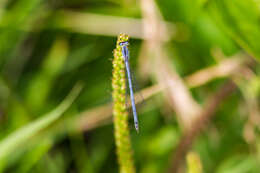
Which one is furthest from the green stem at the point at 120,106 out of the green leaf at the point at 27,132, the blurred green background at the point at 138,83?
the blurred green background at the point at 138,83

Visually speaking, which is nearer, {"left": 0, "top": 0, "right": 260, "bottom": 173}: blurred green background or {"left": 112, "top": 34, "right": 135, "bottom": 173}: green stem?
{"left": 112, "top": 34, "right": 135, "bottom": 173}: green stem

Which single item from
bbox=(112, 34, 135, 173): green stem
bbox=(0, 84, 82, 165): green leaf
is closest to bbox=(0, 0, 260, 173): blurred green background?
bbox=(0, 84, 82, 165): green leaf

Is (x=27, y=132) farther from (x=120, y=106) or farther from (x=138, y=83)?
(x=138, y=83)

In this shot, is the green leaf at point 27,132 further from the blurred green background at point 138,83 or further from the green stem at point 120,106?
the green stem at point 120,106

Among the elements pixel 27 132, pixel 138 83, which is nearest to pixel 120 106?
pixel 27 132

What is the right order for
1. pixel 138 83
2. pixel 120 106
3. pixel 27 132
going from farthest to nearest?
pixel 138 83 < pixel 27 132 < pixel 120 106

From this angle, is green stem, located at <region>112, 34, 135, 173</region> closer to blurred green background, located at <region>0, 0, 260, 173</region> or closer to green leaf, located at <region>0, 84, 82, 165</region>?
green leaf, located at <region>0, 84, 82, 165</region>
